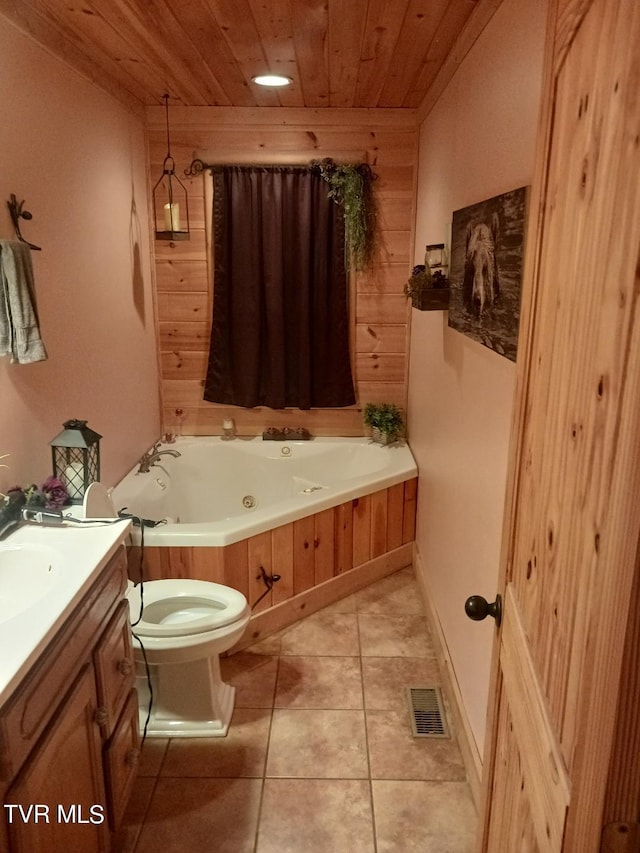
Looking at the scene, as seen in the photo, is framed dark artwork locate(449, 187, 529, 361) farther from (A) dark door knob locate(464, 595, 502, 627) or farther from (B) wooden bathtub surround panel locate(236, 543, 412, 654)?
(B) wooden bathtub surround panel locate(236, 543, 412, 654)

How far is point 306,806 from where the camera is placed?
195 centimetres

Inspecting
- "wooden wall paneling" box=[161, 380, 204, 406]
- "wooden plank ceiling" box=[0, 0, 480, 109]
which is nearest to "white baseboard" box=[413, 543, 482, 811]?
"wooden wall paneling" box=[161, 380, 204, 406]

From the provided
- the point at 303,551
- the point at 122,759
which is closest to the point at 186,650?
the point at 122,759

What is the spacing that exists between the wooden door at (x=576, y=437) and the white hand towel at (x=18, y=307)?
1467 mm

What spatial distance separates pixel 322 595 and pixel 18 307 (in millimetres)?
1914

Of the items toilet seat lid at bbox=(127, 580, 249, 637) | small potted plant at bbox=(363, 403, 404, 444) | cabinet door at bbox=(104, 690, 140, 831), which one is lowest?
cabinet door at bbox=(104, 690, 140, 831)

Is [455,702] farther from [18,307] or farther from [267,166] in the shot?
[267,166]

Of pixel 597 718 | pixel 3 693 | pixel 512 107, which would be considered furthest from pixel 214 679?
pixel 512 107

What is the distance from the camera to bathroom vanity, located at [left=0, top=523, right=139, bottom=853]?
114 centimetres

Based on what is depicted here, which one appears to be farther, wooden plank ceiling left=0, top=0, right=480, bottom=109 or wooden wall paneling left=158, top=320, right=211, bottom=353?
wooden wall paneling left=158, top=320, right=211, bottom=353

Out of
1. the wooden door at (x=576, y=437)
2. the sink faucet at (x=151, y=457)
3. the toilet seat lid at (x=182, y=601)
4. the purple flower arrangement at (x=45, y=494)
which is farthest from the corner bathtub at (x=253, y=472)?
the wooden door at (x=576, y=437)

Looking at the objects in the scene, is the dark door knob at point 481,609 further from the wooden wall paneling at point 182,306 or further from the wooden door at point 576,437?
the wooden wall paneling at point 182,306

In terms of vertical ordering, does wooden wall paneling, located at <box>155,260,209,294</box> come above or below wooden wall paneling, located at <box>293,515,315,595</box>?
above

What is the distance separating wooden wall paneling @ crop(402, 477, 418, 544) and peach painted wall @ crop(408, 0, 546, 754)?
103 mm
